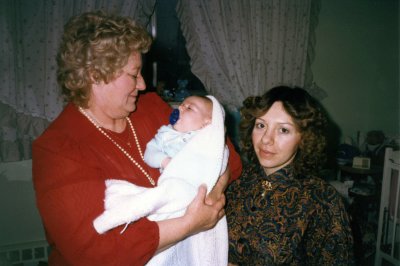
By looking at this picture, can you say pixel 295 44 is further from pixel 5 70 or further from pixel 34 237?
pixel 34 237

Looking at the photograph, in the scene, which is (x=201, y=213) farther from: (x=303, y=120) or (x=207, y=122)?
(x=303, y=120)

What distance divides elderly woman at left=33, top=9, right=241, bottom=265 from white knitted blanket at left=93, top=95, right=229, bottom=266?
4cm

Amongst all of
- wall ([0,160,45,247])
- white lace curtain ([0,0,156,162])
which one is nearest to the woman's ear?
white lace curtain ([0,0,156,162])

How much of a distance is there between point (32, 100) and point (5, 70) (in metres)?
0.36

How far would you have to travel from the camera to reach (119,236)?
1.01 metres

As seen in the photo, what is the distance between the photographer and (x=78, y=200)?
39.0 inches

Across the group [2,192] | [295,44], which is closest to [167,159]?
[2,192]

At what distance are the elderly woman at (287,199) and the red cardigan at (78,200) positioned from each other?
65cm

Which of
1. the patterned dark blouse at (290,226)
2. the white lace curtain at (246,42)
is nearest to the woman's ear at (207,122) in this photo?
the patterned dark blouse at (290,226)

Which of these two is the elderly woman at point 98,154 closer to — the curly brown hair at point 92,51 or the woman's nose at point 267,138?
the curly brown hair at point 92,51

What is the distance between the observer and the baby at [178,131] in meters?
1.37

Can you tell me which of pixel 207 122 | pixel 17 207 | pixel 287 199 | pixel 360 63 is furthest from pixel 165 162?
pixel 360 63

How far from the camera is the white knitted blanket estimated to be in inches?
41.0

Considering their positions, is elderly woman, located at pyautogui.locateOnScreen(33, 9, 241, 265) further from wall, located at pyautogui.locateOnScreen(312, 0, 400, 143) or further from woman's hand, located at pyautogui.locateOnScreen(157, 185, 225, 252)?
wall, located at pyautogui.locateOnScreen(312, 0, 400, 143)
